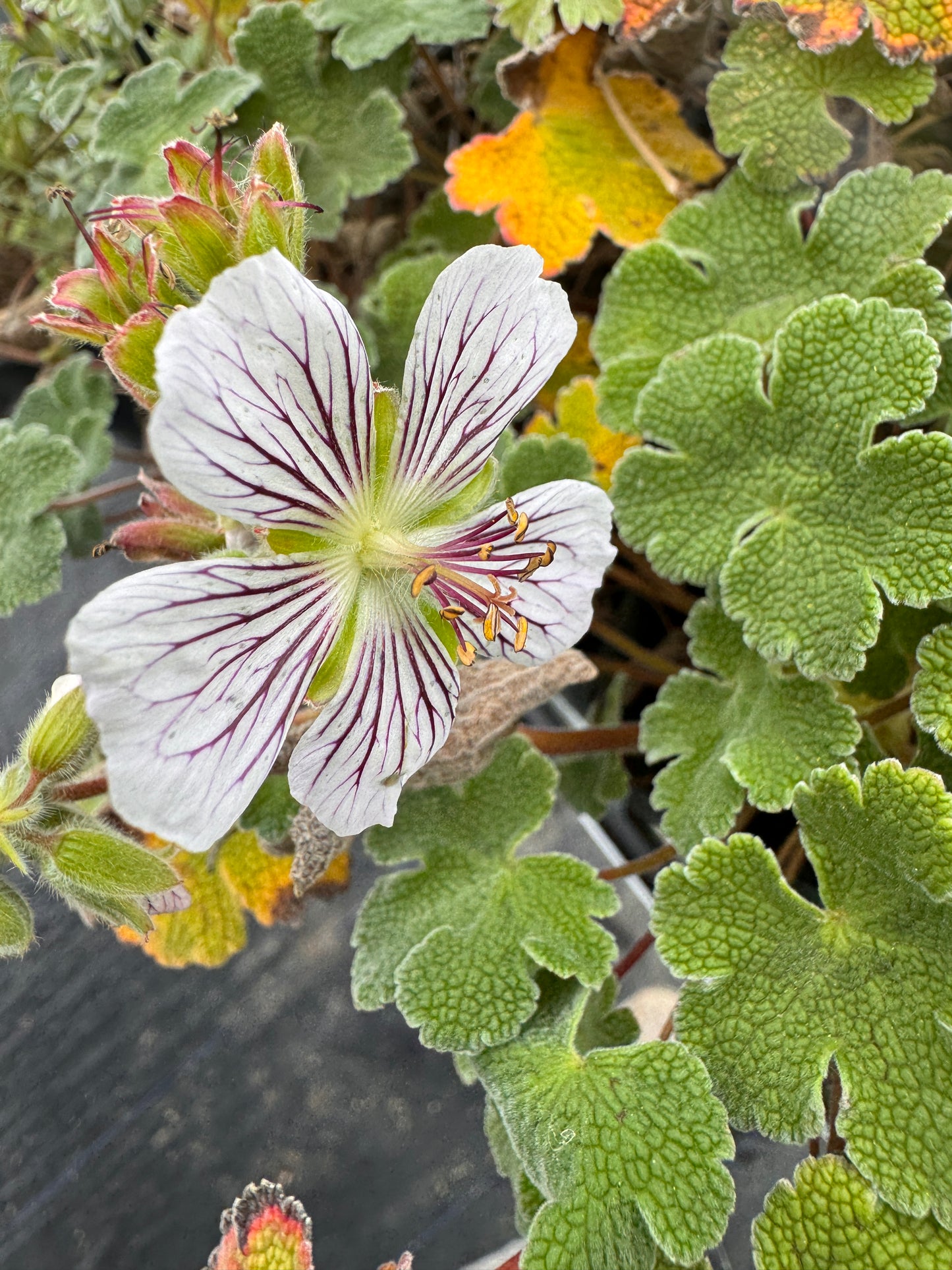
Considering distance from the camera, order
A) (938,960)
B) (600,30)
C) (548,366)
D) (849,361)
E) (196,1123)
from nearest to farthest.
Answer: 1. (548,366)
2. (938,960)
3. (849,361)
4. (196,1123)
5. (600,30)

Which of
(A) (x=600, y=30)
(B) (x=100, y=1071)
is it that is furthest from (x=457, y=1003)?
(A) (x=600, y=30)

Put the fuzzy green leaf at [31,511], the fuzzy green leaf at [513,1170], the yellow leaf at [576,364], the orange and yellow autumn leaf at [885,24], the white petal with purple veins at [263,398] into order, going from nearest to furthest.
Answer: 1. the white petal with purple veins at [263,398]
2. the fuzzy green leaf at [513,1170]
3. the orange and yellow autumn leaf at [885,24]
4. the fuzzy green leaf at [31,511]
5. the yellow leaf at [576,364]

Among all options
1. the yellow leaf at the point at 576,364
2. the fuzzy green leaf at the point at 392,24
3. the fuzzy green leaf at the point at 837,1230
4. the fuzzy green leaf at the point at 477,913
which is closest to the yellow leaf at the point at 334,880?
the fuzzy green leaf at the point at 477,913

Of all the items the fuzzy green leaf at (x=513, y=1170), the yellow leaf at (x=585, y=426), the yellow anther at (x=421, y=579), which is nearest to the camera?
the yellow anther at (x=421, y=579)

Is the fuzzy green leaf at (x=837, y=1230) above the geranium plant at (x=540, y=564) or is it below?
below

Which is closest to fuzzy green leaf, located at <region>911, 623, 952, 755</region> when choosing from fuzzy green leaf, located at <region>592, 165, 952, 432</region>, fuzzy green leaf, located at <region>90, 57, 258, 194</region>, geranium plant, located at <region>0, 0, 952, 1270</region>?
geranium plant, located at <region>0, 0, 952, 1270</region>

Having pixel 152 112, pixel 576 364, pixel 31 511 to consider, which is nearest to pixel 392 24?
pixel 152 112

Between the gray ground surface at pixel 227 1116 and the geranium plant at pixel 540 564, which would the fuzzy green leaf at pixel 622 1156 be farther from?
the gray ground surface at pixel 227 1116

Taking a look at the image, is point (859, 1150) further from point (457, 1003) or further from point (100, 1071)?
point (100, 1071)
